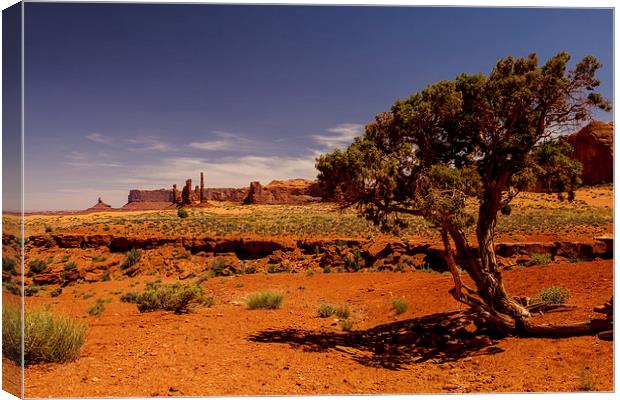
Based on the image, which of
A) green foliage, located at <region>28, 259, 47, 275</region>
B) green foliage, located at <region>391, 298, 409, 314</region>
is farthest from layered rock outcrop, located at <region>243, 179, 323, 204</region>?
green foliage, located at <region>391, 298, 409, 314</region>

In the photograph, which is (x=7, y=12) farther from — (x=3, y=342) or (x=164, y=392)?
(x=164, y=392)

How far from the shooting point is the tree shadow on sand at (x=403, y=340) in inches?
272

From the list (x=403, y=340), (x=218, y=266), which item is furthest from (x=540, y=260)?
(x=218, y=266)

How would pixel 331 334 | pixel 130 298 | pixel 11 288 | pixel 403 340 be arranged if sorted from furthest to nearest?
1. pixel 130 298
2. pixel 331 334
3. pixel 403 340
4. pixel 11 288

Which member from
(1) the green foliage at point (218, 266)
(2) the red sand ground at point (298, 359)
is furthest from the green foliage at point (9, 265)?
(1) the green foliage at point (218, 266)

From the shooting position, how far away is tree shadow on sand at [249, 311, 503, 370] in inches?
272

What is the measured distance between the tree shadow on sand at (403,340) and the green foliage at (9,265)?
13.8ft

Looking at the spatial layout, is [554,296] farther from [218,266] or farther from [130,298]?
[218,266]

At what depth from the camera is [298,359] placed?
650cm

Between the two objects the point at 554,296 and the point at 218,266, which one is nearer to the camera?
the point at 554,296

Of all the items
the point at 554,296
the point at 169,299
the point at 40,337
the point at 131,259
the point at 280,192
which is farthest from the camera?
the point at 280,192

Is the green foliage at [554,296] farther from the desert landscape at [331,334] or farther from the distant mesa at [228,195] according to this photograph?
the distant mesa at [228,195]

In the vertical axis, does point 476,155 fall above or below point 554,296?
above

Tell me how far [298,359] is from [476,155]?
4.85 metres
